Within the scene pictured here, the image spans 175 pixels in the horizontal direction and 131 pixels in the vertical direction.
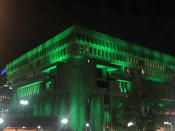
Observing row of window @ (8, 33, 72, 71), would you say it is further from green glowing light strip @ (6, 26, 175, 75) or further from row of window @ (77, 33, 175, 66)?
row of window @ (77, 33, 175, 66)

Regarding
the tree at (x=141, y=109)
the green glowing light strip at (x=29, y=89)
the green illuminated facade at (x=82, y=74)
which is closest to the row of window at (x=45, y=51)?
the green illuminated facade at (x=82, y=74)

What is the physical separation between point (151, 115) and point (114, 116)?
1842cm

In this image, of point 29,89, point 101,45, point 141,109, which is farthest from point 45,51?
point 141,109

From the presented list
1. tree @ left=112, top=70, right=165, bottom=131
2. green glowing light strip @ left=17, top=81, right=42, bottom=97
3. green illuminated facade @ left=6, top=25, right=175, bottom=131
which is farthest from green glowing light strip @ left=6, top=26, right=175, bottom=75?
tree @ left=112, top=70, right=165, bottom=131

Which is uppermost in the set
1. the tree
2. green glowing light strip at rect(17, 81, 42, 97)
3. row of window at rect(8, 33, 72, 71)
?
row of window at rect(8, 33, 72, 71)

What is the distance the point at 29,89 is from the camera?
7719cm

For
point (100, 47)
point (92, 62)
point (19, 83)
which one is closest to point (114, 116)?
point (92, 62)

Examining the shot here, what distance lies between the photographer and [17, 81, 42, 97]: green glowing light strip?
71681mm

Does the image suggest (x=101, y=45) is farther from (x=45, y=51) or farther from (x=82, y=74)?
(x=45, y=51)

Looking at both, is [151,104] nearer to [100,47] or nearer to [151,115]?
Answer: [151,115]

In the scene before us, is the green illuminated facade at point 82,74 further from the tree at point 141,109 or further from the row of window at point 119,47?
the tree at point 141,109

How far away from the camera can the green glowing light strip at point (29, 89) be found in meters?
71.7

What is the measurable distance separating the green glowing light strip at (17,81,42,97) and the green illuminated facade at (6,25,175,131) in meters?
0.32

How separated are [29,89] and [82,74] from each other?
90.0 feet
